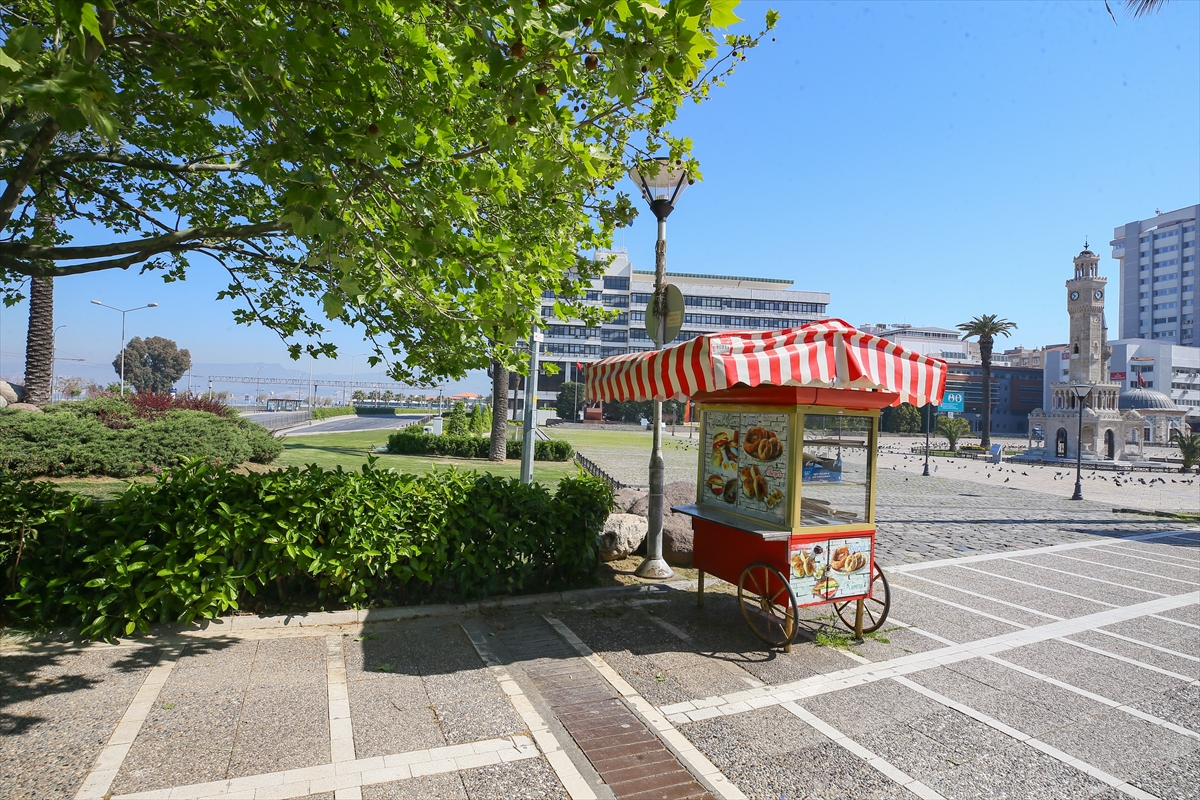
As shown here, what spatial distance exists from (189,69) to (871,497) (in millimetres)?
6637

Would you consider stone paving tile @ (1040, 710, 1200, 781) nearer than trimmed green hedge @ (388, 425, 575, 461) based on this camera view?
Yes

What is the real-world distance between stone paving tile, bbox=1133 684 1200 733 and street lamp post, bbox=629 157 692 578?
16.0 ft

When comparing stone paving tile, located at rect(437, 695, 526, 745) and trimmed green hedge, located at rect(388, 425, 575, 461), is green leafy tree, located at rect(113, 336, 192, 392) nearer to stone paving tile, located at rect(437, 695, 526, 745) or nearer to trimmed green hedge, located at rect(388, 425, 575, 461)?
trimmed green hedge, located at rect(388, 425, 575, 461)

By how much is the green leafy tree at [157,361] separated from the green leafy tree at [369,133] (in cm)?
10936

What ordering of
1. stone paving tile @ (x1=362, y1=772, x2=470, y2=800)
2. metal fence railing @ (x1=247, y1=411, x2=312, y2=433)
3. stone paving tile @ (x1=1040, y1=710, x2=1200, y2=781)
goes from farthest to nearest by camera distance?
metal fence railing @ (x1=247, y1=411, x2=312, y2=433), stone paving tile @ (x1=1040, y1=710, x2=1200, y2=781), stone paving tile @ (x1=362, y1=772, x2=470, y2=800)

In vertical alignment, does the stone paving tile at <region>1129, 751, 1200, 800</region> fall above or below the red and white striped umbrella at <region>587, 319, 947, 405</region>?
below

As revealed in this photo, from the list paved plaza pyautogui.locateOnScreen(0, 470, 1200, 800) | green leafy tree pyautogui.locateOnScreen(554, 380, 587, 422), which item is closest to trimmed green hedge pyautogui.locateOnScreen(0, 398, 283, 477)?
paved plaza pyautogui.locateOnScreen(0, 470, 1200, 800)

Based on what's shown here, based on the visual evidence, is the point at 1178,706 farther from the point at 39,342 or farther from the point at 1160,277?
the point at 1160,277

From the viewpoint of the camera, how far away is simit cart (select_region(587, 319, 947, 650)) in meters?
5.59

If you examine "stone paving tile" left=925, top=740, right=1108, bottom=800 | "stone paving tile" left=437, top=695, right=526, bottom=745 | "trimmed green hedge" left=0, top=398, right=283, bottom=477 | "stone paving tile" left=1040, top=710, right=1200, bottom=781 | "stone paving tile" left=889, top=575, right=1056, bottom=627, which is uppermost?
"trimmed green hedge" left=0, top=398, right=283, bottom=477

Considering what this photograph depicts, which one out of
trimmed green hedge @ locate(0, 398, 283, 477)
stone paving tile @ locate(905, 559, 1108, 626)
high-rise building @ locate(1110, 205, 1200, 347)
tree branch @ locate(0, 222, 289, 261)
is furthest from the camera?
high-rise building @ locate(1110, 205, 1200, 347)

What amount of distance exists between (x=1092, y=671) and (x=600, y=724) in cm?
481

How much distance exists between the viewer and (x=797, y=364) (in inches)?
215

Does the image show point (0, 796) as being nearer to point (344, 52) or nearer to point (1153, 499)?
point (344, 52)
